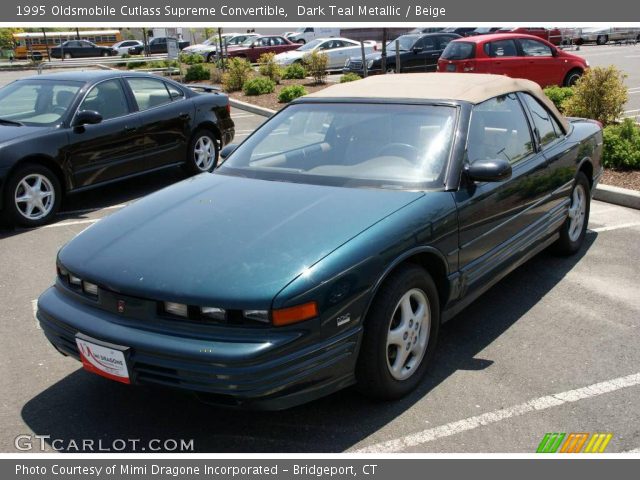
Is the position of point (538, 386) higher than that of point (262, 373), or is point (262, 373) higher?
point (262, 373)

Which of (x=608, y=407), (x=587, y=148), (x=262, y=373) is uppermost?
(x=587, y=148)

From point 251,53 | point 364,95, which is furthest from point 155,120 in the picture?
point 251,53

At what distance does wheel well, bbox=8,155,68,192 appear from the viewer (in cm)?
694

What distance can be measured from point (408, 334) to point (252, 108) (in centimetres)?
1289

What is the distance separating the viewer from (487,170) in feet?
12.8

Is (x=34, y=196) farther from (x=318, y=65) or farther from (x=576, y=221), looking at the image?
(x=318, y=65)

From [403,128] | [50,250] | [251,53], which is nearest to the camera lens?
[403,128]

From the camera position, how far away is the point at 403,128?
4.25m

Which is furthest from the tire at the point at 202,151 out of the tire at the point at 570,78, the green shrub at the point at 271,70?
the green shrub at the point at 271,70

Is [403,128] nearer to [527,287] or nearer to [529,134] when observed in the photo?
[529,134]

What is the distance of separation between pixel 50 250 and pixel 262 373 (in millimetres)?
4217

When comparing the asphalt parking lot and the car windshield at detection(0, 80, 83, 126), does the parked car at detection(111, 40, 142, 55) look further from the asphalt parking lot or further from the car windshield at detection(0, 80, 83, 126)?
the asphalt parking lot

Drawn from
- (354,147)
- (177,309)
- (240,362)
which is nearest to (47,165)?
(354,147)
